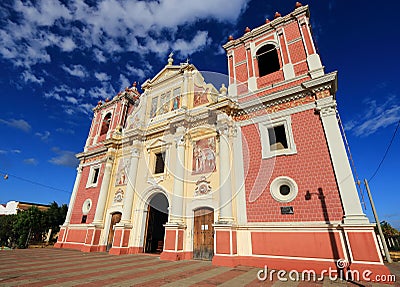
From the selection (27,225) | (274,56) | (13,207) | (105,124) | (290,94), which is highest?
(274,56)

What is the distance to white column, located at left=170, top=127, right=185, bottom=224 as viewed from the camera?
1099 centimetres

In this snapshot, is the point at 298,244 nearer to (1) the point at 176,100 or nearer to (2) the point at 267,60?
(2) the point at 267,60

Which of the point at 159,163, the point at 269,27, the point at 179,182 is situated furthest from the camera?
the point at 159,163

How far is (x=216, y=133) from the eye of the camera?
1191cm

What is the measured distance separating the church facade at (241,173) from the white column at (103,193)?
7 centimetres

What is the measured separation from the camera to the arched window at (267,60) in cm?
1271

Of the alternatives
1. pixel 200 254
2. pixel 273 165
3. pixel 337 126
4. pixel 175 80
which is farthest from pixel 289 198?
pixel 175 80

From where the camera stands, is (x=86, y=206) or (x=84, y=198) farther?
(x=84, y=198)

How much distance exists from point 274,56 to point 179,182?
30.9ft

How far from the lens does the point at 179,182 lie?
38.5 feet

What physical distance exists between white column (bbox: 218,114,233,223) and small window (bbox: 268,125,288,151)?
2112 millimetres

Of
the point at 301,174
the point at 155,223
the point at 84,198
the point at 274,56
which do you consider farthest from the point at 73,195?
the point at 274,56

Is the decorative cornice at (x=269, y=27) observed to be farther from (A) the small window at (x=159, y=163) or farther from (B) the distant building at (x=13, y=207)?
(B) the distant building at (x=13, y=207)

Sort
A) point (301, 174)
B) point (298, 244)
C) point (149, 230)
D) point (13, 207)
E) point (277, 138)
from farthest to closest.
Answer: point (13, 207)
point (149, 230)
point (277, 138)
point (301, 174)
point (298, 244)
